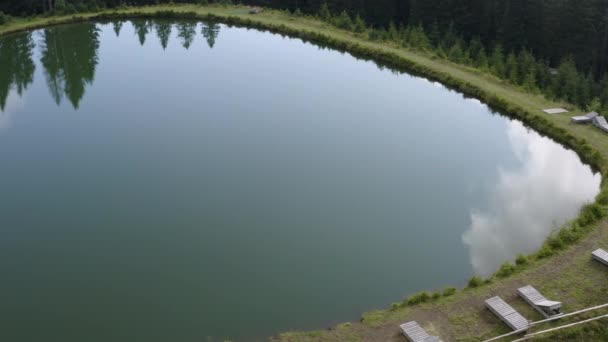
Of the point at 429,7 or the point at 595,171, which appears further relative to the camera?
the point at 429,7

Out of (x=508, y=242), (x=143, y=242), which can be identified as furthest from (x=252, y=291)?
(x=508, y=242)

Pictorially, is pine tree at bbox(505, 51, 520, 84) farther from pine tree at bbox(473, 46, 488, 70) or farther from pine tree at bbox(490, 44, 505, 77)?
pine tree at bbox(473, 46, 488, 70)

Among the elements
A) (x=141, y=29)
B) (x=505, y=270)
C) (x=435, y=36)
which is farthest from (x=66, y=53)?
(x=505, y=270)

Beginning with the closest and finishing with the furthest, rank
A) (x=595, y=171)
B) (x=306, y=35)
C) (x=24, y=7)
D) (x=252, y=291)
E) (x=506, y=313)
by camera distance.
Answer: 1. (x=506, y=313)
2. (x=252, y=291)
3. (x=595, y=171)
4. (x=306, y=35)
5. (x=24, y=7)

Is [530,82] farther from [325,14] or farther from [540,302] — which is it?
[325,14]

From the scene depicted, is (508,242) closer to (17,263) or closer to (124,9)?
(17,263)

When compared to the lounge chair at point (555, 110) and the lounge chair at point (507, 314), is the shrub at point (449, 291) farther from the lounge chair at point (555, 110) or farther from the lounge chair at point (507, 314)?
the lounge chair at point (555, 110)

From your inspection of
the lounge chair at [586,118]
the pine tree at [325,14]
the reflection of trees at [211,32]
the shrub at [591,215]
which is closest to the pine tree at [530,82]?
the lounge chair at [586,118]

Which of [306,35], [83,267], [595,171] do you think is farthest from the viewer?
[306,35]
